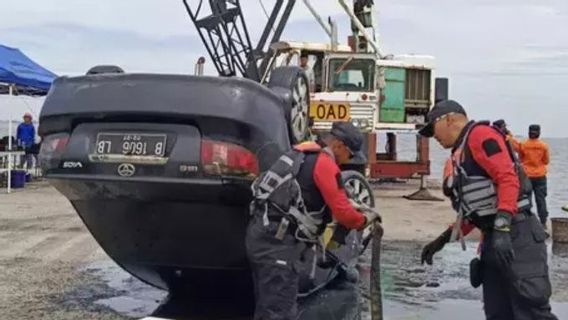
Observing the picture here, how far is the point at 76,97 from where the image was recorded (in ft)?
17.1

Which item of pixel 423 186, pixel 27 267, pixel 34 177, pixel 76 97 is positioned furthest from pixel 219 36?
pixel 76 97

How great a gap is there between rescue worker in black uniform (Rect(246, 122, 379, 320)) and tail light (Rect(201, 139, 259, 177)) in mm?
200

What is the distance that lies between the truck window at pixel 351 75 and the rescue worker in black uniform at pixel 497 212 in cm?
1209

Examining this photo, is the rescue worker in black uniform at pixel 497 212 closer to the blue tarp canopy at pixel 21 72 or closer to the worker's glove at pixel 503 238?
the worker's glove at pixel 503 238

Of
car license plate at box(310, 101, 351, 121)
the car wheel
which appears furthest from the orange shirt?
the car wheel

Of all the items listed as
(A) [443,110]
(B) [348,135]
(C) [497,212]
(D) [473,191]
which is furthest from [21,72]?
(C) [497,212]

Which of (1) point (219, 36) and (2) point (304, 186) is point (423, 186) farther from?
(2) point (304, 186)

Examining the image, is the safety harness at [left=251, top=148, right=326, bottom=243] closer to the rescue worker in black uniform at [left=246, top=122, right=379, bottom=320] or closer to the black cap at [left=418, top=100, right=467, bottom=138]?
the rescue worker in black uniform at [left=246, top=122, right=379, bottom=320]

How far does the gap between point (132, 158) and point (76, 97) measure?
599 millimetres

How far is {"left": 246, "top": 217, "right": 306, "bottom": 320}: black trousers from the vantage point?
465 cm

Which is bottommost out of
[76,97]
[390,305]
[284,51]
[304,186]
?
[390,305]

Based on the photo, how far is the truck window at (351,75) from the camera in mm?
16734

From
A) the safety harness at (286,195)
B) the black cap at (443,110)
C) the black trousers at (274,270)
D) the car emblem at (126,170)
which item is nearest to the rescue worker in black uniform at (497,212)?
the black cap at (443,110)

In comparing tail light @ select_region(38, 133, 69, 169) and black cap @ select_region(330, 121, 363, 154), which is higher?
black cap @ select_region(330, 121, 363, 154)
